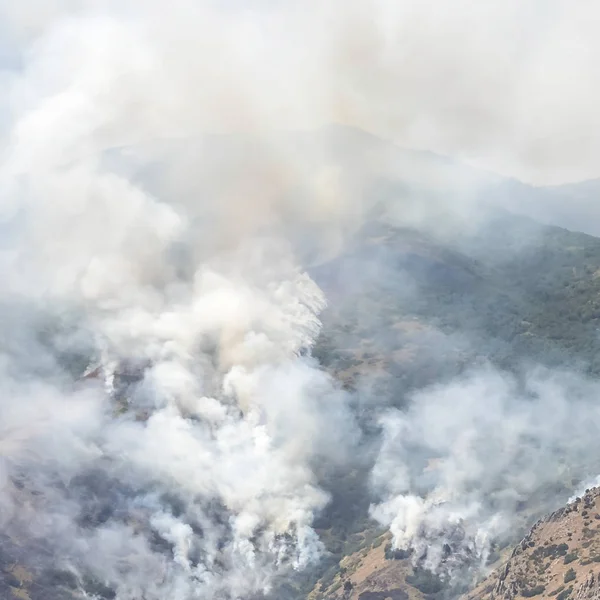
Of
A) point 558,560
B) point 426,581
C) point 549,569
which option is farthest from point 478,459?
point 549,569

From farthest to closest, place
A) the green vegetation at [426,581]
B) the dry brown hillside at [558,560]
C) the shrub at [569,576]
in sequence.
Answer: the green vegetation at [426,581]
the shrub at [569,576]
the dry brown hillside at [558,560]

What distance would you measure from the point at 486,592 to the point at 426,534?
102 ft

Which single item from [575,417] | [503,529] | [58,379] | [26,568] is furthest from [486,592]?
[58,379]

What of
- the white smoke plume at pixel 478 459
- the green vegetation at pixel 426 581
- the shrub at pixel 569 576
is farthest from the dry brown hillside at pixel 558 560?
the white smoke plume at pixel 478 459

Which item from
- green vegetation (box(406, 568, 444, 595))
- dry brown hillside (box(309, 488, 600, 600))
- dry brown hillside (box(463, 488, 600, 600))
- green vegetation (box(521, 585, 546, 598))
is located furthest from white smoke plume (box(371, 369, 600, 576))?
green vegetation (box(521, 585, 546, 598))

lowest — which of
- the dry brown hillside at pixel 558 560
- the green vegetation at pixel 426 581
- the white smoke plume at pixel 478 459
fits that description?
the dry brown hillside at pixel 558 560

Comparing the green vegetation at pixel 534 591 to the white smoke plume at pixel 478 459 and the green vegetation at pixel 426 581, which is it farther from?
the green vegetation at pixel 426 581

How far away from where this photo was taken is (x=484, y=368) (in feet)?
627

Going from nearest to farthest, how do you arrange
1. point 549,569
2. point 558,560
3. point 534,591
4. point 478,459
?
point 534,591, point 549,569, point 558,560, point 478,459

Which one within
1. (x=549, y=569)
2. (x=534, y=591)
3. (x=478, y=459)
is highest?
(x=478, y=459)

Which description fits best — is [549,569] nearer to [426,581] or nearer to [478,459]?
[426,581]

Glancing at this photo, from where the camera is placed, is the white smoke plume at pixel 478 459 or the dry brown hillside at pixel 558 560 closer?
the dry brown hillside at pixel 558 560

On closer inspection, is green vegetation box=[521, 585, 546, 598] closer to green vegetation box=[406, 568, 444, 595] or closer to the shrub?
the shrub

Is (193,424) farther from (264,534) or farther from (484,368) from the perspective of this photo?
(484,368)
